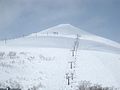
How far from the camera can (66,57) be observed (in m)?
41.2

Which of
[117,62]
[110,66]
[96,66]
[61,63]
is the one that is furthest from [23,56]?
[117,62]

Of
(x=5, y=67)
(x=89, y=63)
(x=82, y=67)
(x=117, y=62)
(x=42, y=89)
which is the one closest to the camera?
(x=42, y=89)

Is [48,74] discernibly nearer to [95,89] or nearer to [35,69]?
[35,69]

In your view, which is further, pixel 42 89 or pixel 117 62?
pixel 117 62

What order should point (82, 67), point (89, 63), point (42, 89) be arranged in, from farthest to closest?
point (89, 63) < point (82, 67) < point (42, 89)

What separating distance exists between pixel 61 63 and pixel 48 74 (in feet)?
20.5

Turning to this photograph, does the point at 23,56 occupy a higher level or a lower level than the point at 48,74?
higher

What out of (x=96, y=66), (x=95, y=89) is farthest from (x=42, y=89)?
(x=96, y=66)

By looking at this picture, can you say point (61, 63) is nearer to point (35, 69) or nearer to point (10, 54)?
point (35, 69)

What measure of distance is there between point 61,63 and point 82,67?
348 centimetres

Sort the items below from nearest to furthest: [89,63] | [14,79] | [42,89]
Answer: [42,89] → [14,79] → [89,63]

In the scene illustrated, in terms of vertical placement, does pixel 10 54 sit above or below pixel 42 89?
above

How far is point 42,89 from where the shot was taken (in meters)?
25.8

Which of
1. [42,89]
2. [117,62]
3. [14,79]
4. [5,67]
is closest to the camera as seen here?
[42,89]
